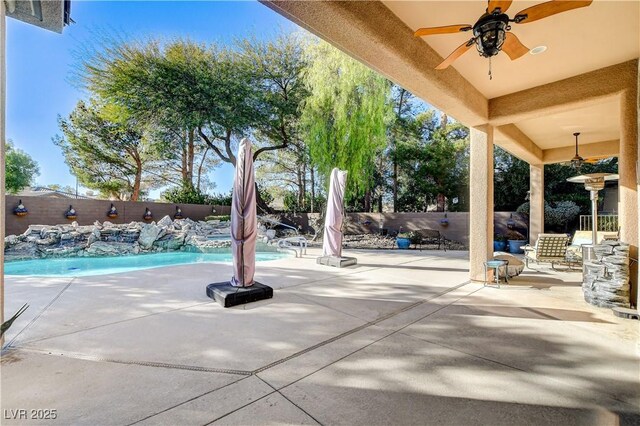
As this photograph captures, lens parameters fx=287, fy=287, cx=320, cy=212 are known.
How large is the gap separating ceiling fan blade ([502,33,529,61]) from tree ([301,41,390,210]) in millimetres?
8089

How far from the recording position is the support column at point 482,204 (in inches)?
206

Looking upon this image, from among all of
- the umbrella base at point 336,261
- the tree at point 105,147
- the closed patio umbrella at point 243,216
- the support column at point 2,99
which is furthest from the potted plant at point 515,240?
the tree at point 105,147

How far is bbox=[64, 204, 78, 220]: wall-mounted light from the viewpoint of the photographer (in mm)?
11349

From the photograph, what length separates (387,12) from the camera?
9.91 feet

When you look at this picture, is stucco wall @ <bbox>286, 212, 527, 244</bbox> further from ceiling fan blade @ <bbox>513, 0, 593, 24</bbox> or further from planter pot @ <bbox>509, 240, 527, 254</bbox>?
ceiling fan blade @ <bbox>513, 0, 593, 24</bbox>

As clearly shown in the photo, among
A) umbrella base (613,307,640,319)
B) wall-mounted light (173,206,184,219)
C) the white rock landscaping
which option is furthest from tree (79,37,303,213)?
umbrella base (613,307,640,319)

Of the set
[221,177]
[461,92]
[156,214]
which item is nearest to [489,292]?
[461,92]

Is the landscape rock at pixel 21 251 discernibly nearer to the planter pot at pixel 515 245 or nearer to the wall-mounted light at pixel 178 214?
the wall-mounted light at pixel 178 214

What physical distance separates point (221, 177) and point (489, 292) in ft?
63.4

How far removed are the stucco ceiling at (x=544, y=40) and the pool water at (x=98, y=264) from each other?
668 centimetres

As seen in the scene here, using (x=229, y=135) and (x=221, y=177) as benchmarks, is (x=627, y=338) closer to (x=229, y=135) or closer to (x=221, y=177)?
(x=229, y=135)

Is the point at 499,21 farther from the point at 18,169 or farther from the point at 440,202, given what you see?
the point at 18,169

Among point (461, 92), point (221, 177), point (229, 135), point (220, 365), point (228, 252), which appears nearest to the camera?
point (220, 365)

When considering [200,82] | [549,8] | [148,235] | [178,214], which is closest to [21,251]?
[148,235]
